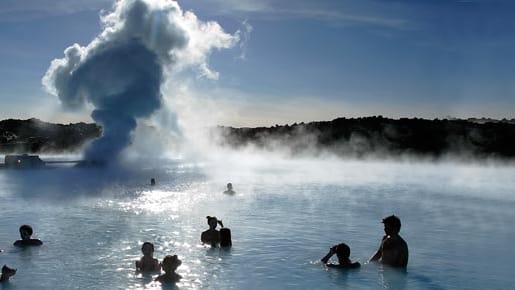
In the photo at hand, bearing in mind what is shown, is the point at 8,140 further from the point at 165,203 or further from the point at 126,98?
the point at 165,203

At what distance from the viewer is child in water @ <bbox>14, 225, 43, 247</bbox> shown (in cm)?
1224

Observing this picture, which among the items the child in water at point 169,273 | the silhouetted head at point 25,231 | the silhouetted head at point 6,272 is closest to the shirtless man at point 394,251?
the child in water at point 169,273

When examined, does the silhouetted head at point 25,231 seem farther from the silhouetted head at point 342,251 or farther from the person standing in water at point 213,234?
the silhouetted head at point 342,251

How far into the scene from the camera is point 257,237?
46.9 feet

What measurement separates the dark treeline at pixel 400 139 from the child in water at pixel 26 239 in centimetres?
7832

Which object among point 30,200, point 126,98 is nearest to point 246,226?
point 30,200

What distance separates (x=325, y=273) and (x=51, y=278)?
583cm

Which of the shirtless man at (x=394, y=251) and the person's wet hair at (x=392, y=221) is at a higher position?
the person's wet hair at (x=392, y=221)

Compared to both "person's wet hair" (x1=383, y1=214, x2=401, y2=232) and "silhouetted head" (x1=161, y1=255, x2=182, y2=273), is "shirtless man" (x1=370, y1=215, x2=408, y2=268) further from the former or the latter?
Answer: "silhouetted head" (x1=161, y1=255, x2=182, y2=273)

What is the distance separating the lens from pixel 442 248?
13.1 m

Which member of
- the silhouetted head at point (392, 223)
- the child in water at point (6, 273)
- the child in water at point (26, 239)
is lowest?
the child in water at point (6, 273)

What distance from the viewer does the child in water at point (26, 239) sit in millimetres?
12242

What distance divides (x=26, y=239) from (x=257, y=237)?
21.3ft

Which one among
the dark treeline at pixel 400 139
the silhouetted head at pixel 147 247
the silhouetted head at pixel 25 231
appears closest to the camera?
the silhouetted head at pixel 147 247
